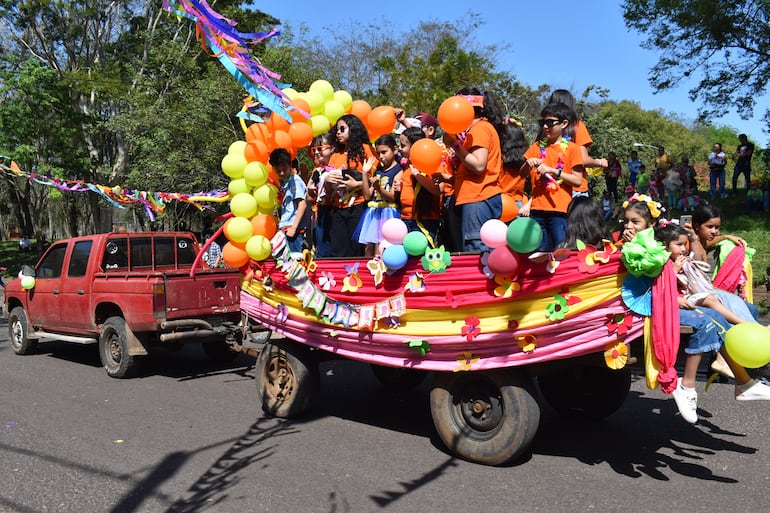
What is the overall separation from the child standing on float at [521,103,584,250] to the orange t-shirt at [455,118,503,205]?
0.30 meters

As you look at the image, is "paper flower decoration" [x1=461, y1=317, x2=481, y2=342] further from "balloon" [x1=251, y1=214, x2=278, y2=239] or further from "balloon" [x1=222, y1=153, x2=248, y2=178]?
"balloon" [x1=222, y1=153, x2=248, y2=178]

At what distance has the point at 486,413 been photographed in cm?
477

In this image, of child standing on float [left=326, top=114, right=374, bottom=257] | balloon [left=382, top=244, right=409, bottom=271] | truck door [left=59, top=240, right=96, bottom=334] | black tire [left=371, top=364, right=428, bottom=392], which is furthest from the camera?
truck door [left=59, top=240, right=96, bottom=334]

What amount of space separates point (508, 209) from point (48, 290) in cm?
748

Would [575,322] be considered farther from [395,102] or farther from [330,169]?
[395,102]

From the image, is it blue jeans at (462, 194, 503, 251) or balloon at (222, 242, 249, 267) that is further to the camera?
balloon at (222, 242, 249, 267)

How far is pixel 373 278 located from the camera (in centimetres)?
523

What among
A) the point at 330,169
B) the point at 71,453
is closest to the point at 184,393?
the point at 71,453

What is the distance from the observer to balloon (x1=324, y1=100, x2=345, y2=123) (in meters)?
6.59

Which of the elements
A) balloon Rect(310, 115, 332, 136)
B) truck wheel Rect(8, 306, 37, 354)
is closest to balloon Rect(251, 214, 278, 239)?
balloon Rect(310, 115, 332, 136)

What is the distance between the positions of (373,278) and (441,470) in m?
1.53

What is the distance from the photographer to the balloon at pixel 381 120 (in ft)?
20.4

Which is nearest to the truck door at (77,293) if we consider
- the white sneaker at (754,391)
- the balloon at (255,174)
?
the balloon at (255,174)

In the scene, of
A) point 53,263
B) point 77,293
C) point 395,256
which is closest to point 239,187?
point 395,256
